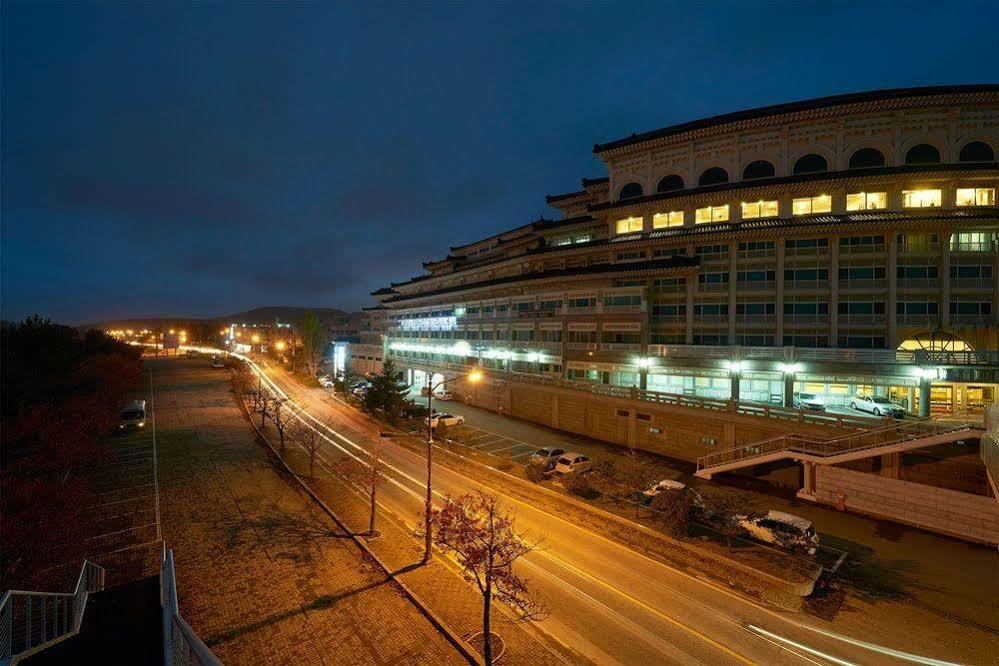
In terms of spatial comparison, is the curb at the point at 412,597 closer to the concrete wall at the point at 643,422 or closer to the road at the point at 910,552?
the road at the point at 910,552

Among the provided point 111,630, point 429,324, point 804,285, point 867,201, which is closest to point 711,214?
point 804,285

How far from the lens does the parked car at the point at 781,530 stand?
60.6 feet

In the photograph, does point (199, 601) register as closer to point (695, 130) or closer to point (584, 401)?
point (584, 401)

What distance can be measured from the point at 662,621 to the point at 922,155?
44821mm

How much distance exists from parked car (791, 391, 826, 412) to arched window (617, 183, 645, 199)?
24860 millimetres

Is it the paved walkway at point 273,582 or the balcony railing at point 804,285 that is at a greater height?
the balcony railing at point 804,285

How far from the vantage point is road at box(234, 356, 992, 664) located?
40.5 feet

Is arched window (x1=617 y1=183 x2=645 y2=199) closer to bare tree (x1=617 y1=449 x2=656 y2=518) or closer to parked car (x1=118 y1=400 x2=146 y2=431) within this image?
bare tree (x1=617 y1=449 x2=656 y2=518)

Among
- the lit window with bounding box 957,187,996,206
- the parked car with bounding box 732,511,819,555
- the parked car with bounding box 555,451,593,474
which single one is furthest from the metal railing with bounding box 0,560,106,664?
the lit window with bounding box 957,187,996,206

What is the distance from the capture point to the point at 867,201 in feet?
119

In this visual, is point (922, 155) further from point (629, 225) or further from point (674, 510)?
point (674, 510)

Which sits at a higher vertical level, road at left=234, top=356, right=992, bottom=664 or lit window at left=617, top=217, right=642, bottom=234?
lit window at left=617, top=217, right=642, bottom=234

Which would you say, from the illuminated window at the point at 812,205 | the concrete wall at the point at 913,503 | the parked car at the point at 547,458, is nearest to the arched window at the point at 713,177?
the illuminated window at the point at 812,205

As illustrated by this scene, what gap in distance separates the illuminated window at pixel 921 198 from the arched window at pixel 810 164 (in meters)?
6.34
